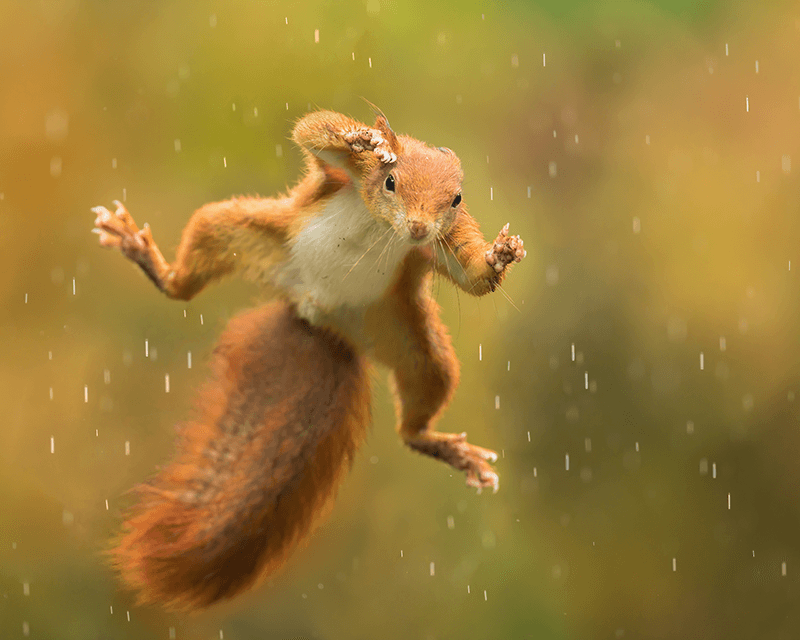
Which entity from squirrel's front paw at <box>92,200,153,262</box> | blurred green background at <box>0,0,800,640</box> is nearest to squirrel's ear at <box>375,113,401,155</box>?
squirrel's front paw at <box>92,200,153,262</box>

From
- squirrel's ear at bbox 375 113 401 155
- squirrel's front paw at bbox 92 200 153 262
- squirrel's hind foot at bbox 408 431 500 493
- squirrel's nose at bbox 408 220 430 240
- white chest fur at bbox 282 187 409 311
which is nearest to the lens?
squirrel's nose at bbox 408 220 430 240

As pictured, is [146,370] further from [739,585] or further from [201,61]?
[739,585]

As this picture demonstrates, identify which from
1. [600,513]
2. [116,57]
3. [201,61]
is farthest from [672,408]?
[116,57]

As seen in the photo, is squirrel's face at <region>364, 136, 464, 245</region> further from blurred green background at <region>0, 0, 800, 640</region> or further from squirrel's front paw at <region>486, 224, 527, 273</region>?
blurred green background at <region>0, 0, 800, 640</region>

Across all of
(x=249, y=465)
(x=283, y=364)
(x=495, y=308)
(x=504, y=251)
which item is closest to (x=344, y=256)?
(x=283, y=364)

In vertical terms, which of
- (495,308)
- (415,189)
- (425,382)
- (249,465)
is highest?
(495,308)

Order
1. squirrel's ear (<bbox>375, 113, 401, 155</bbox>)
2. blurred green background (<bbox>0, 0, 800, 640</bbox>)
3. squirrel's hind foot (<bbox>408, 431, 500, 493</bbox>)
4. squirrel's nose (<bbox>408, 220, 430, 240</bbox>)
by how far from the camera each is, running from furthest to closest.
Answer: blurred green background (<bbox>0, 0, 800, 640</bbox>), squirrel's hind foot (<bbox>408, 431, 500, 493</bbox>), squirrel's ear (<bbox>375, 113, 401, 155</bbox>), squirrel's nose (<bbox>408, 220, 430, 240</bbox>)

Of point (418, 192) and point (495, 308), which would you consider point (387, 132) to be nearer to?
point (418, 192)
